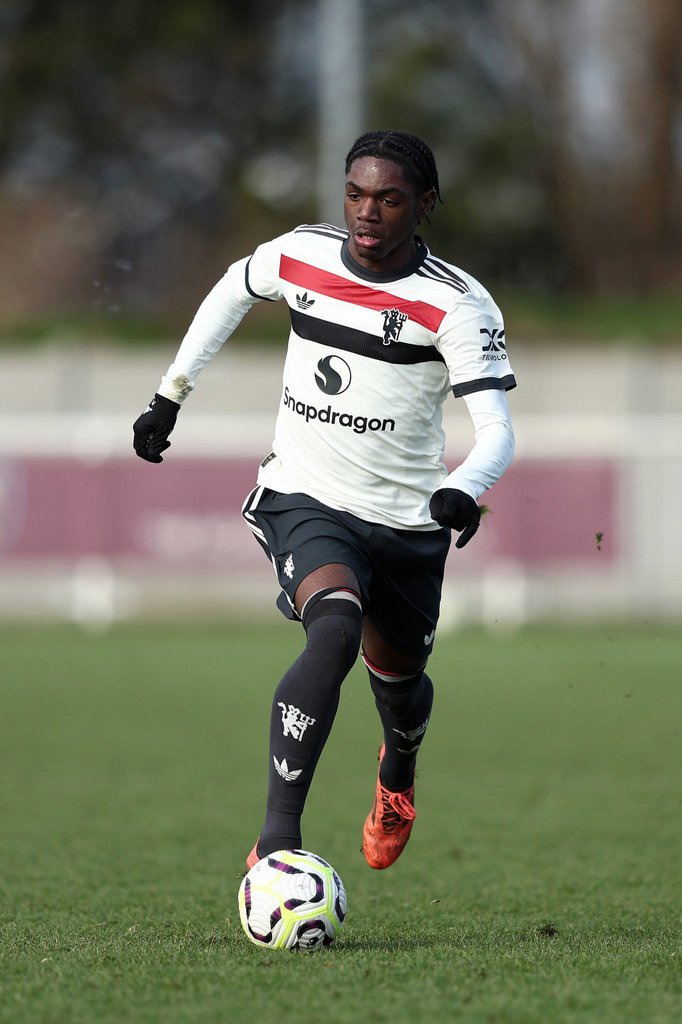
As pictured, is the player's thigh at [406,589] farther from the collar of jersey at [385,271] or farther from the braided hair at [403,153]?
the braided hair at [403,153]

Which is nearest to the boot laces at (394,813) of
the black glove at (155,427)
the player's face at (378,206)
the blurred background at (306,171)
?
the black glove at (155,427)

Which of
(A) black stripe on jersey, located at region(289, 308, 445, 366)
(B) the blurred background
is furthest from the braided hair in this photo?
(B) the blurred background

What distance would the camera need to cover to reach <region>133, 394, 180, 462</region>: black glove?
4.94 metres

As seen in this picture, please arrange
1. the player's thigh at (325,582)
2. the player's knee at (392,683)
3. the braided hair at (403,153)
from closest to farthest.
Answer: the player's thigh at (325,582)
the braided hair at (403,153)
the player's knee at (392,683)

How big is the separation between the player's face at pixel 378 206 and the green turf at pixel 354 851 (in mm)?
1860

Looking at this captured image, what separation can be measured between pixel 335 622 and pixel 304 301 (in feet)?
3.27

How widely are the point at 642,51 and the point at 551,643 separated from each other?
12741mm

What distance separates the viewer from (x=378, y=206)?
459 cm

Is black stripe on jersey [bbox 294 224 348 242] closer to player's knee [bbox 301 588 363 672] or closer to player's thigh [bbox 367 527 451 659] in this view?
player's thigh [bbox 367 527 451 659]

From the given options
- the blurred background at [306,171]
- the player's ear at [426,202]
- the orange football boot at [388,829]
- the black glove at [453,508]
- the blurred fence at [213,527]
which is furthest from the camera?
the blurred background at [306,171]

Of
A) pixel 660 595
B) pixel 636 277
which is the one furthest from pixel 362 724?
pixel 636 277

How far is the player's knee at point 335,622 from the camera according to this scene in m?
4.34

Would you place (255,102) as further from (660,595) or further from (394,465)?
(394,465)

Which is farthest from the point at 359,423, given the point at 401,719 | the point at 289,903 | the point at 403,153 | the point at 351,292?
the point at 289,903
